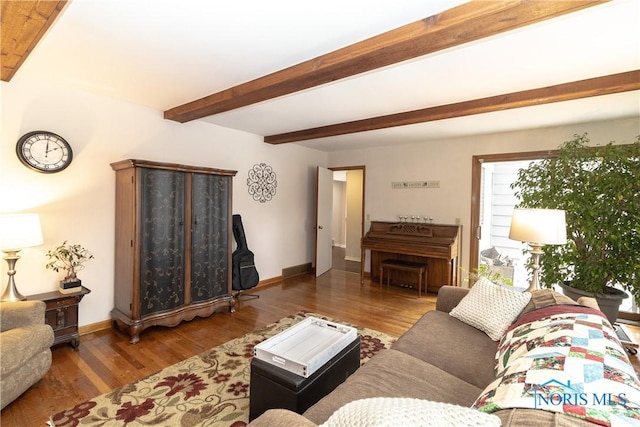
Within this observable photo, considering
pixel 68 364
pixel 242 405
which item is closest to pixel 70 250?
pixel 68 364

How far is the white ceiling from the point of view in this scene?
160 cm

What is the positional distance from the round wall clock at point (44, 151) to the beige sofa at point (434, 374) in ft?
10.0

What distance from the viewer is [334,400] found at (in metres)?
1.26

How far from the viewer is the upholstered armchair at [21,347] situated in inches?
69.4

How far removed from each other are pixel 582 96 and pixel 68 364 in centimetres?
485

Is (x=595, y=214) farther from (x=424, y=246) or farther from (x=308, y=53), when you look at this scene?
(x=308, y=53)

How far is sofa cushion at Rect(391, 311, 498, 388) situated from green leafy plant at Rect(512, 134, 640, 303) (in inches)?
68.1

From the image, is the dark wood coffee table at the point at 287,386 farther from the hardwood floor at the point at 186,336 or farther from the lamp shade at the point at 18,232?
the lamp shade at the point at 18,232

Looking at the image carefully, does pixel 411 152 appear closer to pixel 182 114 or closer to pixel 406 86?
pixel 406 86

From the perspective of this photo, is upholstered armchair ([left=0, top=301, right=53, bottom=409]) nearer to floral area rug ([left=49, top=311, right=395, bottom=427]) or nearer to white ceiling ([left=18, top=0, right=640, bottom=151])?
floral area rug ([left=49, top=311, right=395, bottom=427])

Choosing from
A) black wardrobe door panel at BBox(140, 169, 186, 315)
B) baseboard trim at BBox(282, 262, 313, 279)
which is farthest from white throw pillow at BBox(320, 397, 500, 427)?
baseboard trim at BBox(282, 262, 313, 279)

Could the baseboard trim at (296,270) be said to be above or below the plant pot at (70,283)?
below

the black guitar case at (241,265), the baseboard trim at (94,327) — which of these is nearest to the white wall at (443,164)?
the black guitar case at (241,265)

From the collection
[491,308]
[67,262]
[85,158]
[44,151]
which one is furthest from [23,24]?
[491,308]
